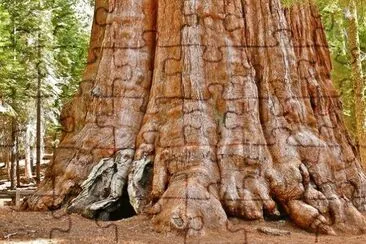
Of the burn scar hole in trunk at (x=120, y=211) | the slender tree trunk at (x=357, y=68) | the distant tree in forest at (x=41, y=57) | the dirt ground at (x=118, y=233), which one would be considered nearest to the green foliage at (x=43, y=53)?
the distant tree in forest at (x=41, y=57)

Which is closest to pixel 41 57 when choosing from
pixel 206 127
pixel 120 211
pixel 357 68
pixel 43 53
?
pixel 43 53

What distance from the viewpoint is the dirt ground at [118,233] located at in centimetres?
614

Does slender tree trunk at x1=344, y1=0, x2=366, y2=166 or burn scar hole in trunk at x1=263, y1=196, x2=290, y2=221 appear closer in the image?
burn scar hole in trunk at x1=263, y1=196, x2=290, y2=221

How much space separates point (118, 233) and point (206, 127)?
6.66 ft

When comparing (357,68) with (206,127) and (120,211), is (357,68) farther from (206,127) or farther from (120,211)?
(120,211)

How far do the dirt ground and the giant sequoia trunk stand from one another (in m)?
0.18

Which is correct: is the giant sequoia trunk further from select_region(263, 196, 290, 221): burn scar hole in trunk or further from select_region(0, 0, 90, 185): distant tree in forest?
select_region(0, 0, 90, 185): distant tree in forest

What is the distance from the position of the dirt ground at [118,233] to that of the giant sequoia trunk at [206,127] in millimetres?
181

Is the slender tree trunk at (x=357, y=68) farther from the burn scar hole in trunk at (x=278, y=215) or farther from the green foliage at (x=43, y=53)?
the green foliage at (x=43, y=53)

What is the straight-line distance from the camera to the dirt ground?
6141 mm

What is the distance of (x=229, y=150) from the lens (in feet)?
24.8

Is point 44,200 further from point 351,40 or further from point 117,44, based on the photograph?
point 351,40

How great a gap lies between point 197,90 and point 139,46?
5.19 ft

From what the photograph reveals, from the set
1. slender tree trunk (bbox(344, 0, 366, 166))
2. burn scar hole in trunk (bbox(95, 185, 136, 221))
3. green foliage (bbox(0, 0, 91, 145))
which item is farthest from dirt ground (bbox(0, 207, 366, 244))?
green foliage (bbox(0, 0, 91, 145))
